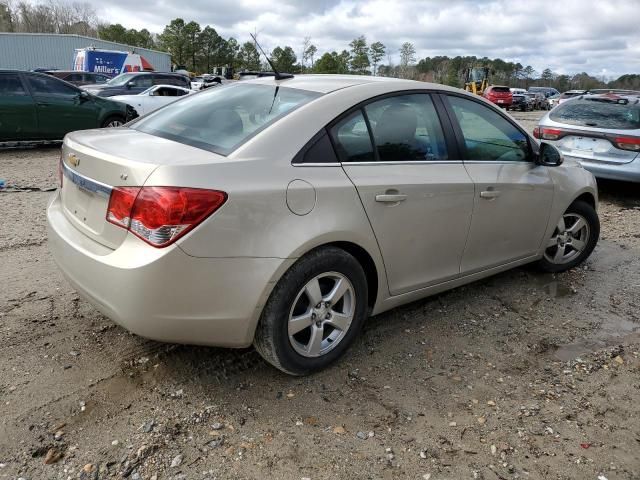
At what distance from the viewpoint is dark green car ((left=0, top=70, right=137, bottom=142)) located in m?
9.59

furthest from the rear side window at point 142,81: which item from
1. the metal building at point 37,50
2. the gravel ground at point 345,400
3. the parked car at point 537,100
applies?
the parked car at point 537,100

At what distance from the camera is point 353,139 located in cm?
296

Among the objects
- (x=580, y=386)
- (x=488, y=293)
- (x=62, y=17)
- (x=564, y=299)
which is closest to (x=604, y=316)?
(x=564, y=299)

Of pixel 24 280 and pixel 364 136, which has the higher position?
pixel 364 136

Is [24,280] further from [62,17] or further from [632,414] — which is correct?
[62,17]

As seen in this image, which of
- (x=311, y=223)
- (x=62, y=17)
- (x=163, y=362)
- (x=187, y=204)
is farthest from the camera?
(x=62, y=17)

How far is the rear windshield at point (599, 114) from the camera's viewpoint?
730 centimetres

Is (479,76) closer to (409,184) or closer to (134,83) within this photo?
(134,83)

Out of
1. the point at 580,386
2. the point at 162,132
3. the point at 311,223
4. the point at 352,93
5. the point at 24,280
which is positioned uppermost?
the point at 352,93

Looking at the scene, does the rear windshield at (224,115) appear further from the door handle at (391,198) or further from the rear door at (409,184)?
the door handle at (391,198)

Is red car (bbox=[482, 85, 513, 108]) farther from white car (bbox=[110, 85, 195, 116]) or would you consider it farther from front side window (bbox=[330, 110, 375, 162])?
front side window (bbox=[330, 110, 375, 162])

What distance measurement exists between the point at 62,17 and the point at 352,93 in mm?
104398

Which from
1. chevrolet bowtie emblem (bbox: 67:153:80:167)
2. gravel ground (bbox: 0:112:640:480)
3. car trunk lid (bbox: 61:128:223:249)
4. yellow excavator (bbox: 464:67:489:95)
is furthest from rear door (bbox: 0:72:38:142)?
yellow excavator (bbox: 464:67:489:95)

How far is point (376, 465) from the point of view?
2334 millimetres
